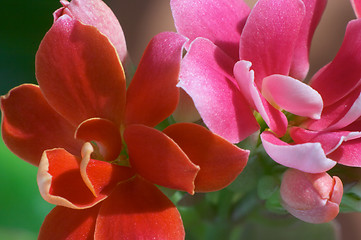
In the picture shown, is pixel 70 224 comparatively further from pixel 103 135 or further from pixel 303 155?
pixel 303 155

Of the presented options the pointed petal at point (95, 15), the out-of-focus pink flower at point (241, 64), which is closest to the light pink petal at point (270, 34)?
the out-of-focus pink flower at point (241, 64)

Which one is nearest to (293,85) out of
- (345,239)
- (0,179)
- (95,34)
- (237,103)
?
(237,103)

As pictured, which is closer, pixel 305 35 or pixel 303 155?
pixel 303 155

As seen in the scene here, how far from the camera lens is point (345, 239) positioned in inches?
41.9

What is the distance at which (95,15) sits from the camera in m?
0.42

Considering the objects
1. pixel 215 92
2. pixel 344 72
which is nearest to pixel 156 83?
pixel 215 92

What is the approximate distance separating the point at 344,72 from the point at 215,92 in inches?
4.9

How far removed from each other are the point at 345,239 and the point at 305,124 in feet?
2.31

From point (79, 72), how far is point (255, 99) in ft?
0.43

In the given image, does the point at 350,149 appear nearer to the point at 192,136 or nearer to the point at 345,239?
the point at 192,136

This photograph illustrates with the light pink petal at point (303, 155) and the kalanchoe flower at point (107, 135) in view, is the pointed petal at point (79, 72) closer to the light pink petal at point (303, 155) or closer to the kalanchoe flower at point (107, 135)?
the kalanchoe flower at point (107, 135)

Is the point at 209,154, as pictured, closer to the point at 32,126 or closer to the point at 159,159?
the point at 159,159

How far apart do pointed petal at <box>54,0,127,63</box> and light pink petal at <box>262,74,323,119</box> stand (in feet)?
0.41

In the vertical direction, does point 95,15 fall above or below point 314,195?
above
